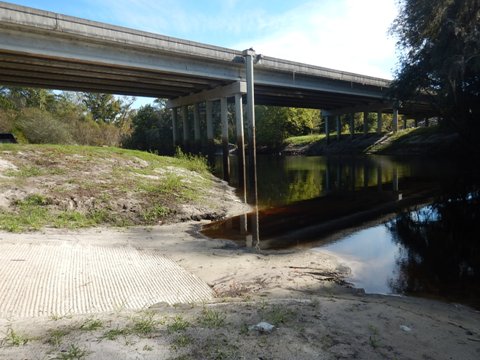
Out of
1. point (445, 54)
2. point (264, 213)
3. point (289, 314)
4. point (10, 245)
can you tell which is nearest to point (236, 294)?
point (289, 314)

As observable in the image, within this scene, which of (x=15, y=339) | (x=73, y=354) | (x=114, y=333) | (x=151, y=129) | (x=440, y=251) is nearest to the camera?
(x=73, y=354)

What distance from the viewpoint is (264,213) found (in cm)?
1516

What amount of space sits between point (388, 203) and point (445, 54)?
614 inches

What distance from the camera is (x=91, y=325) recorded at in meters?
3.70

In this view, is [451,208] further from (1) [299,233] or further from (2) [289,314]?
(2) [289,314]

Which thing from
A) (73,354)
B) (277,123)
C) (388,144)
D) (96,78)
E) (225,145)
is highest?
(277,123)

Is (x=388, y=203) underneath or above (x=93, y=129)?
underneath

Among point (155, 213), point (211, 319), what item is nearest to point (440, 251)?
point (211, 319)

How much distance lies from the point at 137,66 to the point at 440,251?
18554 mm

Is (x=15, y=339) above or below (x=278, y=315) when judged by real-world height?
above

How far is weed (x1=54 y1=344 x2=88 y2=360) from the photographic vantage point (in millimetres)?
3004

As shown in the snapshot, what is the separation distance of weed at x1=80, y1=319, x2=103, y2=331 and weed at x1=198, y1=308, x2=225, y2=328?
1.05m

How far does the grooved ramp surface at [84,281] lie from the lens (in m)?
4.78

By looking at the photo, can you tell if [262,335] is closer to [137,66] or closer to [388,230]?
[388,230]
